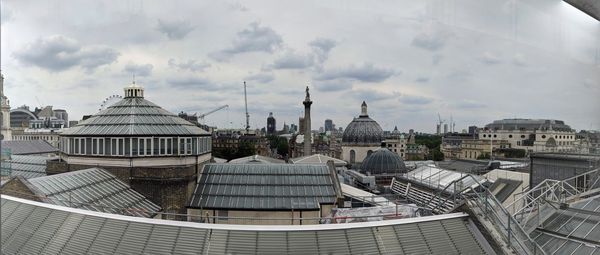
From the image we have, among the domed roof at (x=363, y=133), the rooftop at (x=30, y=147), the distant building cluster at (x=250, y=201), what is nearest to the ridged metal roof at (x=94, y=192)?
the distant building cluster at (x=250, y=201)

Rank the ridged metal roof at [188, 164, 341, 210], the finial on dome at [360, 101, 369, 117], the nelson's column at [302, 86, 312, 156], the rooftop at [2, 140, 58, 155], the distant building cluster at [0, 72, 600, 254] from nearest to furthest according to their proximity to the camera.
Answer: the distant building cluster at [0, 72, 600, 254] < the ridged metal roof at [188, 164, 341, 210] < the rooftop at [2, 140, 58, 155] < the nelson's column at [302, 86, 312, 156] < the finial on dome at [360, 101, 369, 117]

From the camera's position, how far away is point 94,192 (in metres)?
13.8

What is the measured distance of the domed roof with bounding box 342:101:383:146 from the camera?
200ft

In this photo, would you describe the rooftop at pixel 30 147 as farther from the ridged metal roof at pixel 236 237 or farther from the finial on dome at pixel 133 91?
the ridged metal roof at pixel 236 237

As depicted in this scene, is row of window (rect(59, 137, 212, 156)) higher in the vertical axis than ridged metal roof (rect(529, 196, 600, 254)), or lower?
higher

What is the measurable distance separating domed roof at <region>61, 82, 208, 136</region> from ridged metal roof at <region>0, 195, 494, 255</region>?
9.33 metres

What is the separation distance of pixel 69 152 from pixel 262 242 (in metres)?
14.4

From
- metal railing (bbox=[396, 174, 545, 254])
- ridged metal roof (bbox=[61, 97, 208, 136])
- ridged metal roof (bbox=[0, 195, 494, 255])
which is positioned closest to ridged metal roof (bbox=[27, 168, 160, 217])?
ridged metal roof (bbox=[61, 97, 208, 136])

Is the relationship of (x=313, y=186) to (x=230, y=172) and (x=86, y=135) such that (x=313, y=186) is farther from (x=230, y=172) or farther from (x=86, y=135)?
(x=86, y=135)

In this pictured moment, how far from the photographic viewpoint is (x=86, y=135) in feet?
56.0

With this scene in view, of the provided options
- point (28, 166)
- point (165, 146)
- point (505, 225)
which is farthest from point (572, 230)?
point (28, 166)

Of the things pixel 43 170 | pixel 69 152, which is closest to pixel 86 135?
pixel 69 152

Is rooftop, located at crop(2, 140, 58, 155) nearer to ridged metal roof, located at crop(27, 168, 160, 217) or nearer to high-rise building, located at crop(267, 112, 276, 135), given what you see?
ridged metal roof, located at crop(27, 168, 160, 217)

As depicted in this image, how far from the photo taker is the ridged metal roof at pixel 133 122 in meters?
17.2
